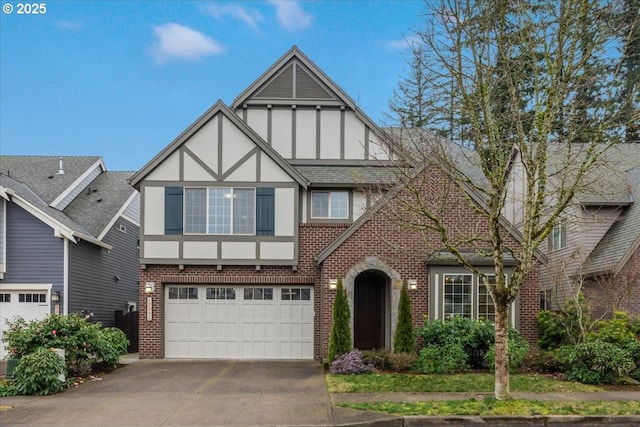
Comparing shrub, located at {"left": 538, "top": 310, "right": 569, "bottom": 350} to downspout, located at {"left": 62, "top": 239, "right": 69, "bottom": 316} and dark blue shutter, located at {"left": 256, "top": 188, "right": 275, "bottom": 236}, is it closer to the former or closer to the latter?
dark blue shutter, located at {"left": 256, "top": 188, "right": 275, "bottom": 236}

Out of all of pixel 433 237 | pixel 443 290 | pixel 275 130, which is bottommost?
pixel 443 290

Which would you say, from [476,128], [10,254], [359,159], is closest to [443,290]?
[359,159]

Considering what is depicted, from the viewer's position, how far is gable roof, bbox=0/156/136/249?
18203 millimetres

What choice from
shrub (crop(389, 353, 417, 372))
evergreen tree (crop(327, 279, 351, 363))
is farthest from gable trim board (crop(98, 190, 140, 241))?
shrub (crop(389, 353, 417, 372))

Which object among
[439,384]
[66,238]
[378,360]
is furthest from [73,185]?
[439,384]

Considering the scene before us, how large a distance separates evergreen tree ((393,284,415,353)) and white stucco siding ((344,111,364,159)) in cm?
548

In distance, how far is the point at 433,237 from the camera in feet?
54.4

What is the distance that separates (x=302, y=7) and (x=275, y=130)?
13.9ft

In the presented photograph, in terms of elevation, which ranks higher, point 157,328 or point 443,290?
point 443,290

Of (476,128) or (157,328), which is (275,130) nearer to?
(157,328)

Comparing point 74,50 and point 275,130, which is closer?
point 275,130

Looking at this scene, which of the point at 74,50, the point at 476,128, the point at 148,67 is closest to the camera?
the point at 476,128

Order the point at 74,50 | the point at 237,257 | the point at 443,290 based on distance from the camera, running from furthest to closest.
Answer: the point at 74,50, the point at 237,257, the point at 443,290

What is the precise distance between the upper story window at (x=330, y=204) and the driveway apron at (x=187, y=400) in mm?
4819
